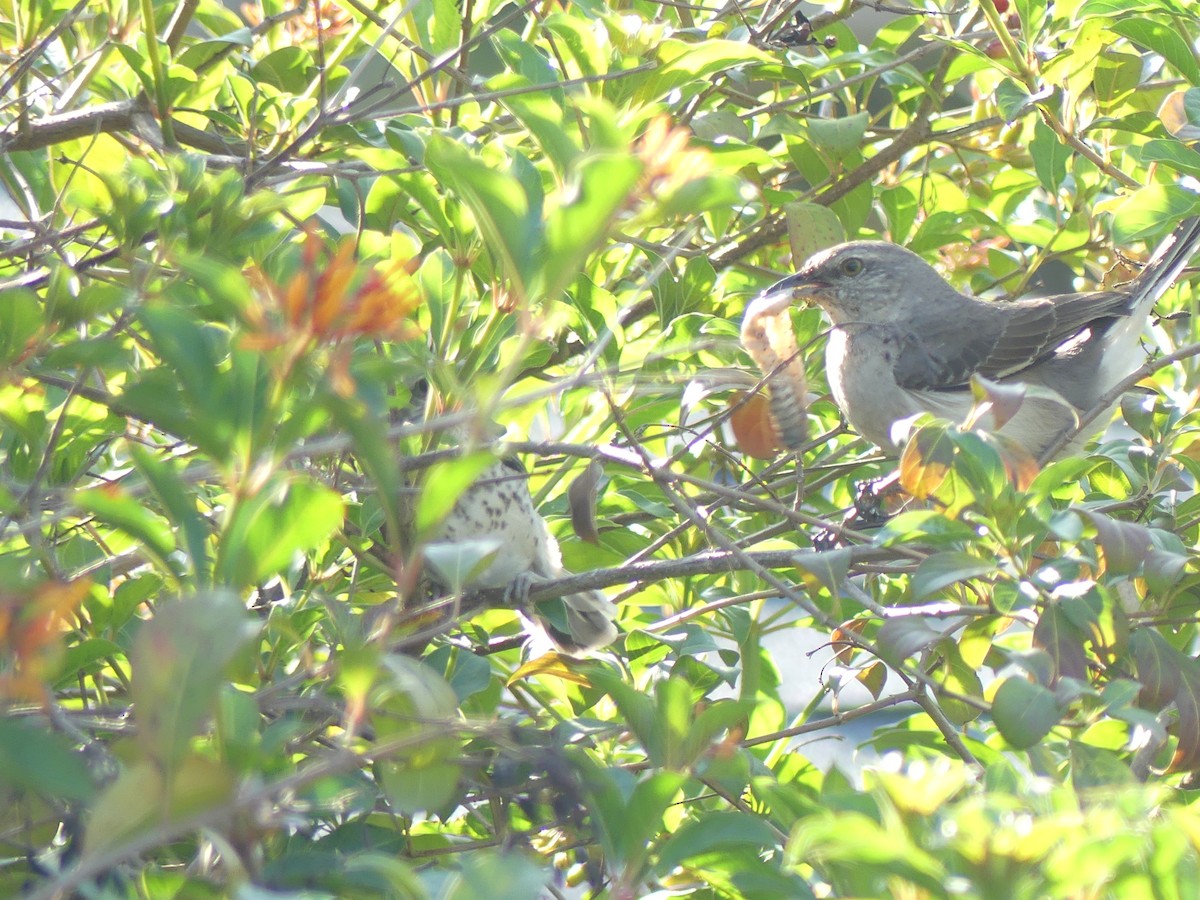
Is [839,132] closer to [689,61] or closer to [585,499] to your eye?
[689,61]

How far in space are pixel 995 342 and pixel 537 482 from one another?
1.65 meters

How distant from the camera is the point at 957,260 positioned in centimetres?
352

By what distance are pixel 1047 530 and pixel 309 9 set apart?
2.13 metres

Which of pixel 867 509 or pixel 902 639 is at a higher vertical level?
pixel 902 639

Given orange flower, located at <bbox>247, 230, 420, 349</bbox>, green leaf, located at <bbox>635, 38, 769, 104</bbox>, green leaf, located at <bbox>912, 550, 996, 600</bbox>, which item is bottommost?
green leaf, located at <bbox>912, 550, 996, 600</bbox>

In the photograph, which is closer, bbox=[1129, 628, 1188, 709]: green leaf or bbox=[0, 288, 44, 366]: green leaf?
bbox=[0, 288, 44, 366]: green leaf

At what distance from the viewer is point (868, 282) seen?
3709 mm

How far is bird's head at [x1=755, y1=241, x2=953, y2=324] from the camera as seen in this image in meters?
3.42

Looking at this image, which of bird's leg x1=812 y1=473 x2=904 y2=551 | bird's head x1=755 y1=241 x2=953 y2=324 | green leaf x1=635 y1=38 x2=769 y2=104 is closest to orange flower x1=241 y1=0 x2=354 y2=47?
green leaf x1=635 y1=38 x2=769 y2=104

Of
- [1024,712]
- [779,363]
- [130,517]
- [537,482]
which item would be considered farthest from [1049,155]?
[130,517]

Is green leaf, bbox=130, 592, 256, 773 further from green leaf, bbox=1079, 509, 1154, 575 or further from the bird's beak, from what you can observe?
the bird's beak

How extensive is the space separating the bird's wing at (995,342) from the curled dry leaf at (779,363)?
106cm

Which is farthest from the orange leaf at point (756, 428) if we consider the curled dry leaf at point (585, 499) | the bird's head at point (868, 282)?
the bird's head at point (868, 282)

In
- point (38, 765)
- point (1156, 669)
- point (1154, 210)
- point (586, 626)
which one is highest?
point (38, 765)
